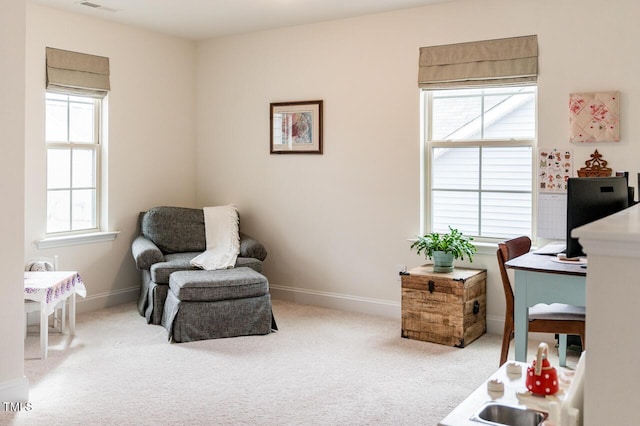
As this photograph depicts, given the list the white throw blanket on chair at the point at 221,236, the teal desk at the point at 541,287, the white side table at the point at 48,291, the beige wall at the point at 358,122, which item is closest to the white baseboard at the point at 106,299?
the white side table at the point at 48,291

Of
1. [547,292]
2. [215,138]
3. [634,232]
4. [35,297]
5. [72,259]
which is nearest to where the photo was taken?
[634,232]

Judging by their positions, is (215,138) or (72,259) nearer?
(72,259)

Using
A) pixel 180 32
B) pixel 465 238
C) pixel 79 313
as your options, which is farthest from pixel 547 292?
pixel 180 32

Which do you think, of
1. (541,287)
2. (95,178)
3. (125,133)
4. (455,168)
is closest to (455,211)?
(455,168)

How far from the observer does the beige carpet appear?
3.27 metres

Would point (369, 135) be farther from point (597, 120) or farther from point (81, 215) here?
point (81, 215)

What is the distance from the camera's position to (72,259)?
5352 mm

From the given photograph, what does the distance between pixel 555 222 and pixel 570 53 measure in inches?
46.6

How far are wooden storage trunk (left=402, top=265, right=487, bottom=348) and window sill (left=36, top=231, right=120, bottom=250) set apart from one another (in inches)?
106

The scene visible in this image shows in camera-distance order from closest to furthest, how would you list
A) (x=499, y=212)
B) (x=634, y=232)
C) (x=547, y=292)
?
(x=634, y=232) < (x=547, y=292) < (x=499, y=212)

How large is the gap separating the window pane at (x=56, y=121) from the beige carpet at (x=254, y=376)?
1540 millimetres

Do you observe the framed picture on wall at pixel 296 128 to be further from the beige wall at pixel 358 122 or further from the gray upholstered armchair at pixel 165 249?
the gray upholstered armchair at pixel 165 249

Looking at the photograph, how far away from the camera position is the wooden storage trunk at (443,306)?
176 inches

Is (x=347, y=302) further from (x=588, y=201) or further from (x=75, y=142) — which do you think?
(x=588, y=201)
